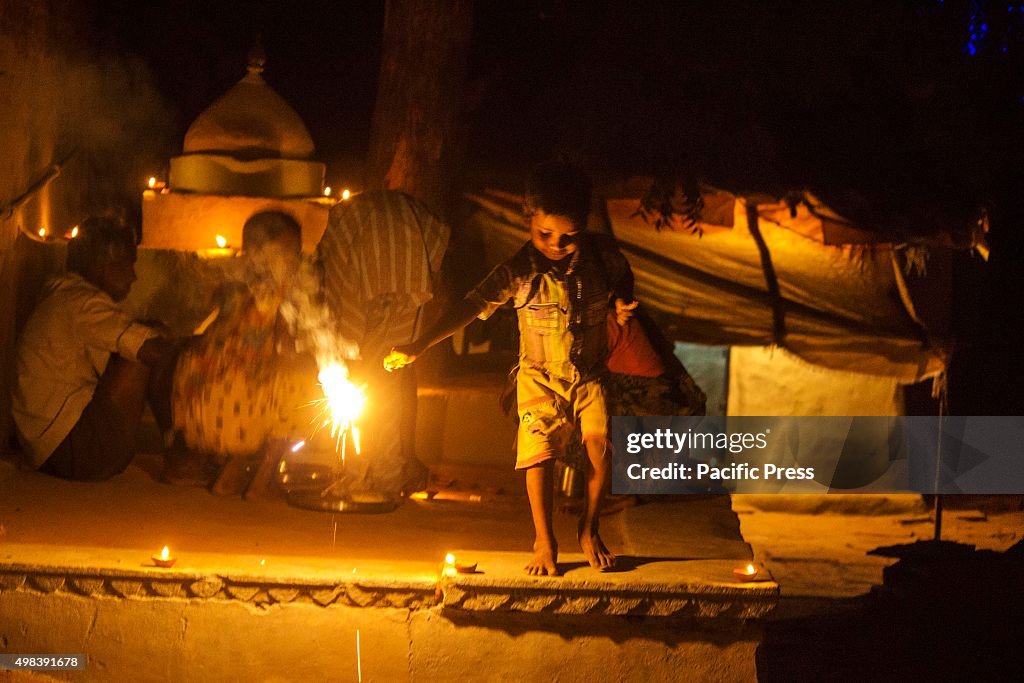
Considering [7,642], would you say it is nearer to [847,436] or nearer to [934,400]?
[847,436]

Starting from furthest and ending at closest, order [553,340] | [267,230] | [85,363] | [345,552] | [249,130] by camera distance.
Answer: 1. [249,130]
2. [85,363]
3. [267,230]
4. [345,552]
5. [553,340]

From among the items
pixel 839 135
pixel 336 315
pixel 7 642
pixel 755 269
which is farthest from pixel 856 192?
pixel 7 642

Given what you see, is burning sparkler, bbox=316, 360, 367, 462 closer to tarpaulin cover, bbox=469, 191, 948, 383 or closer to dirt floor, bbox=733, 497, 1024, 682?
tarpaulin cover, bbox=469, 191, 948, 383

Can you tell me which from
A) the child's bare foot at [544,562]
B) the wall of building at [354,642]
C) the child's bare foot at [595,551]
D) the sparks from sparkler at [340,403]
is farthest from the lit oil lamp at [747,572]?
the sparks from sparkler at [340,403]

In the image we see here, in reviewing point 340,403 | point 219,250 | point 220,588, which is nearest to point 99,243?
point 219,250

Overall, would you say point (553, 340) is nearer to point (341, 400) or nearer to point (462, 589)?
point (462, 589)

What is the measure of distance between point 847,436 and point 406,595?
652 cm

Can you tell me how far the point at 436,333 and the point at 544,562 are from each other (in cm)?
114

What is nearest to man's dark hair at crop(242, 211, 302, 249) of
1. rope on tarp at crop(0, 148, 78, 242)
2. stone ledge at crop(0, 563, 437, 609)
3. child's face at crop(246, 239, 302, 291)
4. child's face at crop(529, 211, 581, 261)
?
child's face at crop(246, 239, 302, 291)

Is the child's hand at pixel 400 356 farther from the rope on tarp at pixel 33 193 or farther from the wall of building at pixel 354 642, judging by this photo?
the rope on tarp at pixel 33 193

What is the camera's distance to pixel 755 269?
8016mm

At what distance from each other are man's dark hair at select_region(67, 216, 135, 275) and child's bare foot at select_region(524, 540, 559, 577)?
3.46 metres

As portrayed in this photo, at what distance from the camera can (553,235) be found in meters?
5.07

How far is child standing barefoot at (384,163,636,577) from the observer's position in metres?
5.04
